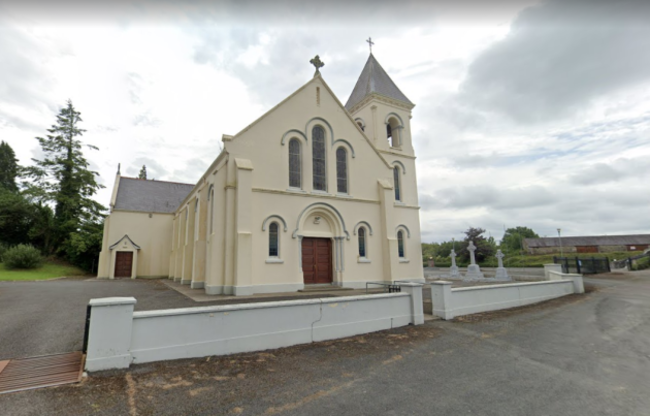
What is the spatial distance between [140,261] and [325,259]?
69.7 ft

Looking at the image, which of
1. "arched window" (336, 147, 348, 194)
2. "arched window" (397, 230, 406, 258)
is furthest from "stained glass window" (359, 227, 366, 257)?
"arched window" (397, 230, 406, 258)

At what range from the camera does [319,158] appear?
1664 centimetres

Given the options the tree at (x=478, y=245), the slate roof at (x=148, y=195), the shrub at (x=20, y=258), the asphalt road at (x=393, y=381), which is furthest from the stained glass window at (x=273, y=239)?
the tree at (x=478, y=245)

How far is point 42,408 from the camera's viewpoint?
158 inches

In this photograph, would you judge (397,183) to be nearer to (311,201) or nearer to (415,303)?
(311,201)

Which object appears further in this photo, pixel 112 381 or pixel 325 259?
pixel 325 259

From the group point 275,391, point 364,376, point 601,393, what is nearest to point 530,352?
point 601,393

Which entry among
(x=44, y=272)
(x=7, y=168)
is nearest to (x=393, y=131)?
(x=44, y=272)

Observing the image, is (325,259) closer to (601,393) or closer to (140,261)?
(601,393)

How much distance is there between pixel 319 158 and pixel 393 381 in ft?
41.9

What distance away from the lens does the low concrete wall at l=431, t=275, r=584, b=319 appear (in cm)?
1002

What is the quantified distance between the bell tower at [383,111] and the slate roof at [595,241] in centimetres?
6371

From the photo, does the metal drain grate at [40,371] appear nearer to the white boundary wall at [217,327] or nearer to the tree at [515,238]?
the white boundary wall at [217,327]

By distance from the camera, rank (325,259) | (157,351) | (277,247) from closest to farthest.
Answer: (157,351) → (277,247) → (325,259)
